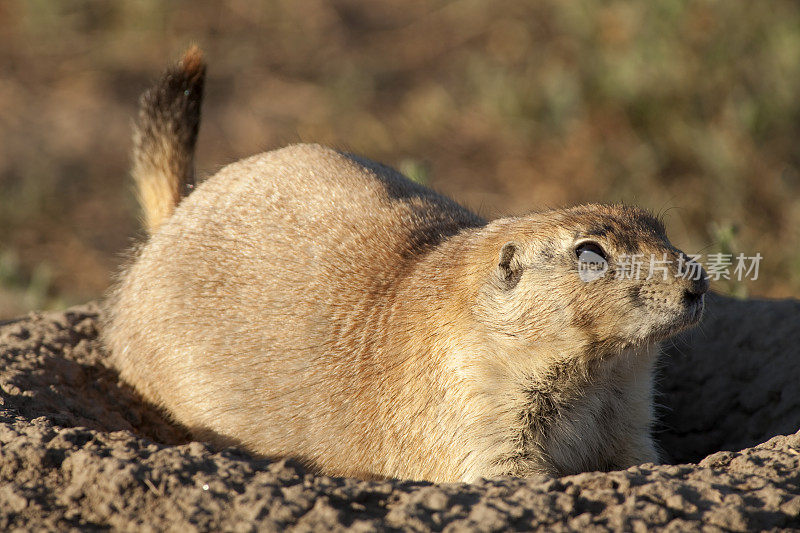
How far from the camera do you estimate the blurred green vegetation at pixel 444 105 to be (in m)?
7.79

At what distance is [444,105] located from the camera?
993 centimetres

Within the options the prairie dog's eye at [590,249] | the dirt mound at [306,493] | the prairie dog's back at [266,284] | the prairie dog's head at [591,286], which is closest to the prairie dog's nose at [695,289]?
the prairie dog's head at [591,286]

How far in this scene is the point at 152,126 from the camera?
16.3 ft

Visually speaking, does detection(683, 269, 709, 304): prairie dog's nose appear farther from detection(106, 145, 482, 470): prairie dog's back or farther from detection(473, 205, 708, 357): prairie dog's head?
detection(106, 145, 482, 470): prairie dog's back

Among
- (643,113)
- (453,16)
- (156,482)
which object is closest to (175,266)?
(156,482)

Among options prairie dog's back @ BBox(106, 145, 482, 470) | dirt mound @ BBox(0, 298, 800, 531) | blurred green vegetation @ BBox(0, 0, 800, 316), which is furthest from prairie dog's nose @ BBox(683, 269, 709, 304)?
blurred green vegetation @ BBox(0, 0, 800, 316)

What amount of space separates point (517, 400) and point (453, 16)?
8560mm

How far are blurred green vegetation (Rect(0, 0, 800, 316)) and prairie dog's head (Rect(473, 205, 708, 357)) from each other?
2.20 m

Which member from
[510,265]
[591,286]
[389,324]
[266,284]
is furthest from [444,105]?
[591,286]

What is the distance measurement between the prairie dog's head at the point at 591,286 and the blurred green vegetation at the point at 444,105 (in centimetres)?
220

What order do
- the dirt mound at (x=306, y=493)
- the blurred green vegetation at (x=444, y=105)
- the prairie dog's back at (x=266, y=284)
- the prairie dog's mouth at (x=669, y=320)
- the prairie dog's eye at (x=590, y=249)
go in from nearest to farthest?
the dirt mound at (x=306, y=493) < the prairie dog's mouth at (x=669, y=320) < the prairie dog's eye at (x=590, y=249) < the prairie dog's back at (x=266, y=284) < the blurred green vegetation at (x=444, y=105)

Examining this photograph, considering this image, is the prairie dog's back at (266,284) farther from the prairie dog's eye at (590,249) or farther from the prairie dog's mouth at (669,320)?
the prairie dog's mouth at (669,320)

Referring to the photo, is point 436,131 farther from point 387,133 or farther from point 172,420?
point 172,420

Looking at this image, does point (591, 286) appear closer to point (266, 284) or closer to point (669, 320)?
point (669, 320)
